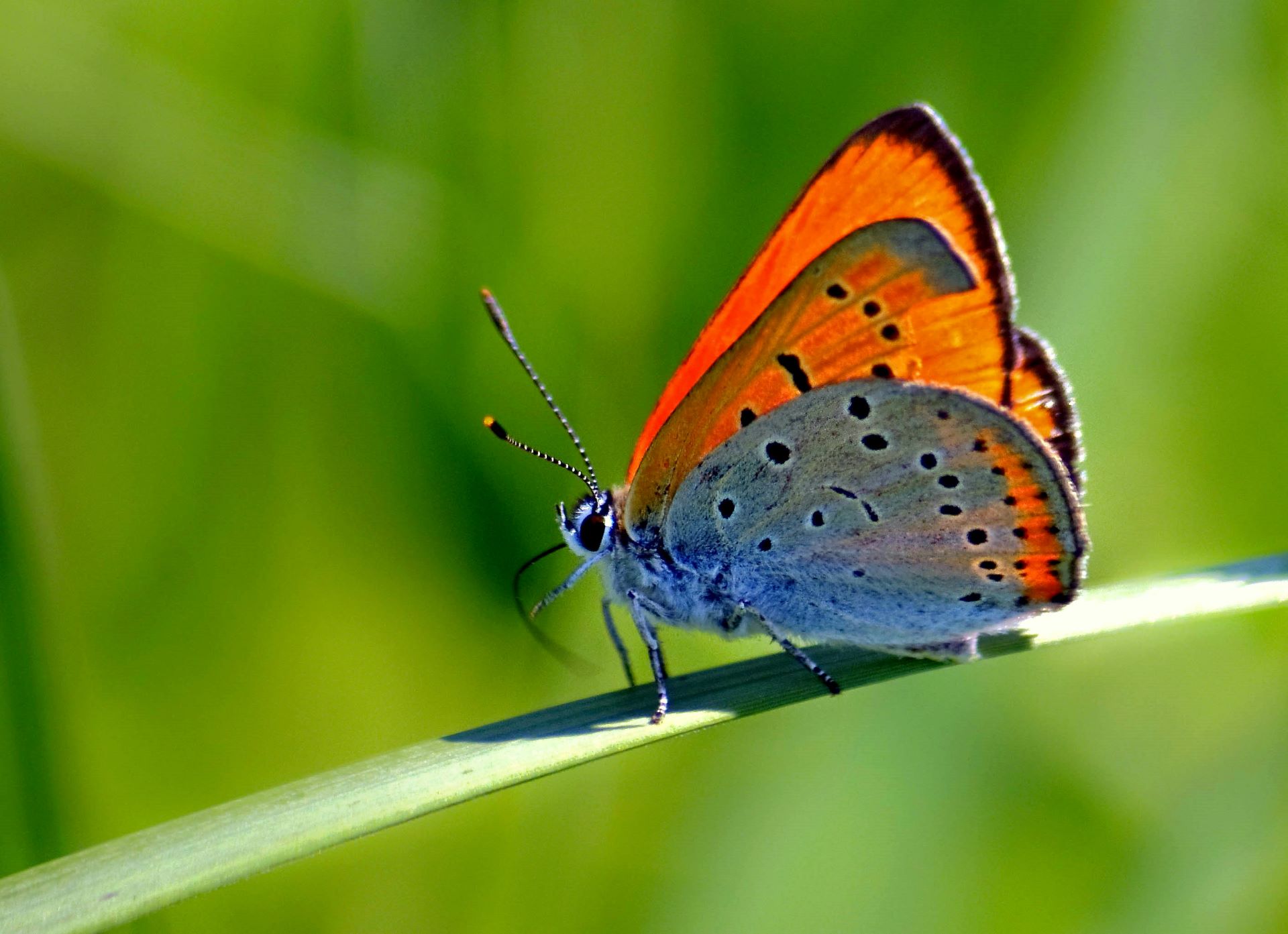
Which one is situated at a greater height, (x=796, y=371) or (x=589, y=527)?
(x=796, y=371)

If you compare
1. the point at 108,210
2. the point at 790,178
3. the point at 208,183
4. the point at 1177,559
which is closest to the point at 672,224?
the point at 790,178

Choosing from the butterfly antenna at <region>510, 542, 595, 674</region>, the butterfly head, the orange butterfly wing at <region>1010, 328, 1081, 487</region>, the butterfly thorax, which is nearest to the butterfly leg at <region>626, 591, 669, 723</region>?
the butterfly thorax

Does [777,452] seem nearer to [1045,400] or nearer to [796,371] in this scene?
[796,371]

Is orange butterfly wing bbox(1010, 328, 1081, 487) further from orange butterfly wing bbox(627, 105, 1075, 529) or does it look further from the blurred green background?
the blurred green background

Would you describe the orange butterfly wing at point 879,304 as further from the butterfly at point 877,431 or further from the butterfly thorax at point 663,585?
→ the butterfly thorax at point 663,585

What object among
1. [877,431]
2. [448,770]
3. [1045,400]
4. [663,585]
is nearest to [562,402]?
[663,585]

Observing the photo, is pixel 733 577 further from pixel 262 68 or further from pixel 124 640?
pixel 262 68
